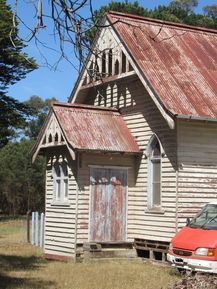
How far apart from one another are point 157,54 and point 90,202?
5185 millimetres

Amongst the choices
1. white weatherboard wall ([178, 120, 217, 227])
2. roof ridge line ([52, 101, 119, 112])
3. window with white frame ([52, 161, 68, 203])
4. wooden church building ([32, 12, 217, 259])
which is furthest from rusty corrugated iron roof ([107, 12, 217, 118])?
window with white frame ([52, 161, 68, 203])

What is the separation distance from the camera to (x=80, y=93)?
2170 cm

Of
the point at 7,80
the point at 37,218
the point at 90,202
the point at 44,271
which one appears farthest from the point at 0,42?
the point at 44,271

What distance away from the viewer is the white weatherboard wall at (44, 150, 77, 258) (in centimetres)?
1756

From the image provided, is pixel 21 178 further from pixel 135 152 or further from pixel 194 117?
pixel 194 117

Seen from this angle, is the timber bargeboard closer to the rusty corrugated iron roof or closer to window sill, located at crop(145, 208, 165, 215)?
the rusty corrugated iron roof

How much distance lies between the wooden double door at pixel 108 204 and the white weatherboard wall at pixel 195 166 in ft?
7.92

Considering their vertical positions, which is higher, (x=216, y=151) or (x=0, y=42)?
(x=0, y=42)

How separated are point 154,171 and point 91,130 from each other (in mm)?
2369

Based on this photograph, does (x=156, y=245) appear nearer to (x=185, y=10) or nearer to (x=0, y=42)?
(x=0, y=42)

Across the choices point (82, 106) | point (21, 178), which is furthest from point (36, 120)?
point (82, 106)

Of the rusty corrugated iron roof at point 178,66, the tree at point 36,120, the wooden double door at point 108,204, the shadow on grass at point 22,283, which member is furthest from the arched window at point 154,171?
the tree at point 36,120

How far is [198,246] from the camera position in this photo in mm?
12844

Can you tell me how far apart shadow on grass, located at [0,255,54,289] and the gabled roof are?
352 cm
